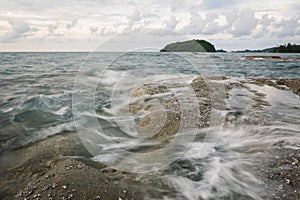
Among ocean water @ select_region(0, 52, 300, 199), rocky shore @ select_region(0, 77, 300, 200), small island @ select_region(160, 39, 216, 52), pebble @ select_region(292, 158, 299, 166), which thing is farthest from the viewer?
small island @ select_region(160, 39, 216, 52)

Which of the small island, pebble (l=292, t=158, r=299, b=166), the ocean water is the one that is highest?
the small island

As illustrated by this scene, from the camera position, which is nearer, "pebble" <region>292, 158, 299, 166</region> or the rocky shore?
the rocky shore

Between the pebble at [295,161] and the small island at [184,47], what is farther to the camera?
the small island at [184,47]

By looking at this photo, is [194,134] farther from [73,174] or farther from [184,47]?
[184,47]

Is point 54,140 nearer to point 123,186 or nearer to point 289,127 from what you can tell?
point 123,186

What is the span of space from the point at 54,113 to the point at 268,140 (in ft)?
21.0

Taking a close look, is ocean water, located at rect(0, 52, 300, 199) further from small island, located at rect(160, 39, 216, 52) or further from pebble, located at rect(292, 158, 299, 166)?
small island, located at rect(160, 39, 216, 52)

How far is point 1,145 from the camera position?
504 centimetres

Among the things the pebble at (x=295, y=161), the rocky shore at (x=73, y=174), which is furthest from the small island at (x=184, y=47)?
the pebble at (x=295, y=161)

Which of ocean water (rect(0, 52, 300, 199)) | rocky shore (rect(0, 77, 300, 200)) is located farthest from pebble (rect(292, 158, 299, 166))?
ocean water (rect(0, 52, 300, 199))

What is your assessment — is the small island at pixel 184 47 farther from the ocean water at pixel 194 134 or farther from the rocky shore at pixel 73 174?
the rocky shore at pixel 73 174

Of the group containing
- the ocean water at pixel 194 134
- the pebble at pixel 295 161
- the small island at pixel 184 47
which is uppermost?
the small island at pixel 184 47

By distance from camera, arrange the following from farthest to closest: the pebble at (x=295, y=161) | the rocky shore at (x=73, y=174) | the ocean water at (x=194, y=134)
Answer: the pebble at (x=295, y=161) → the ocean water at (x=194, y=134) → the rocky shore at (x=73, y=174)

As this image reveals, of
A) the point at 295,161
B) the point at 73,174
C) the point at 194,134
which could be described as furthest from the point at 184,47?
the point at 73,174
